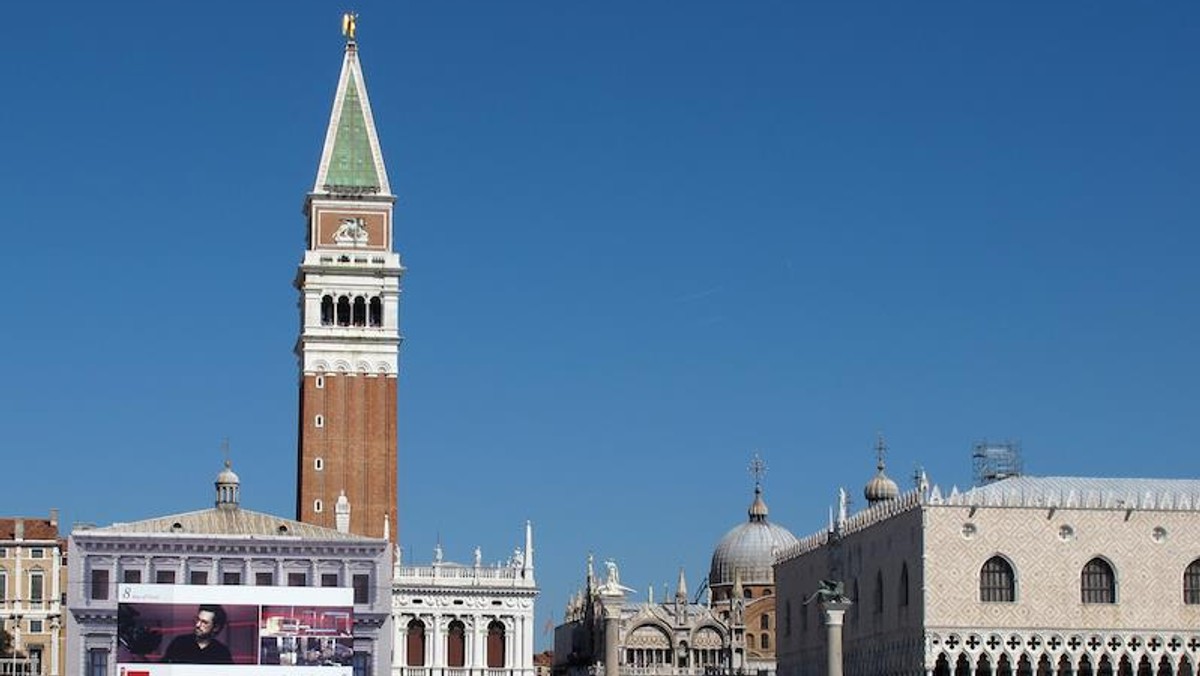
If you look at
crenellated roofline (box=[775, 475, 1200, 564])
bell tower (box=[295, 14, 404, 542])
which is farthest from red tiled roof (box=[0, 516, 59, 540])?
crenellated roofline (box=[775, 475, 1200, 564])

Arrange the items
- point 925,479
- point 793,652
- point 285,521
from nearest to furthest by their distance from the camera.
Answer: point 925,479 → point 285,521 → point 793,652

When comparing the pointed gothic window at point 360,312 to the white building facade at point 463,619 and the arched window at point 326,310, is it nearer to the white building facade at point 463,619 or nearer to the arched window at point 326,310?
the arched window at point 326,310

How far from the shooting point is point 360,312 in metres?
114

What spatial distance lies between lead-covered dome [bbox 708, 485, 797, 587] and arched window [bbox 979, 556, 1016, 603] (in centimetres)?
4714

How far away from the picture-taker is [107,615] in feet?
315

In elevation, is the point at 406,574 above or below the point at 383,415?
below

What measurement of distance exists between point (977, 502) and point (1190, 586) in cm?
836

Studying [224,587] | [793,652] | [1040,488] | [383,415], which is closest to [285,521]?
[224,587]

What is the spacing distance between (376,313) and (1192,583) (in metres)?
42.2

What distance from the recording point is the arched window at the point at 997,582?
8681 centimetres

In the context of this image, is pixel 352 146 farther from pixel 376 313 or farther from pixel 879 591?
pixel 879 591

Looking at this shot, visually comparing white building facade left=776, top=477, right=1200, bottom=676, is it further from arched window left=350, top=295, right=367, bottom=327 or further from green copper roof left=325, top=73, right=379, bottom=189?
green copper roof left=325, top=73, right=379, bottom=189

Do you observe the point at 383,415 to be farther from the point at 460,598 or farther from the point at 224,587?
the point at 224,587

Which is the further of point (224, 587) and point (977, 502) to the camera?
point (224, 587)
